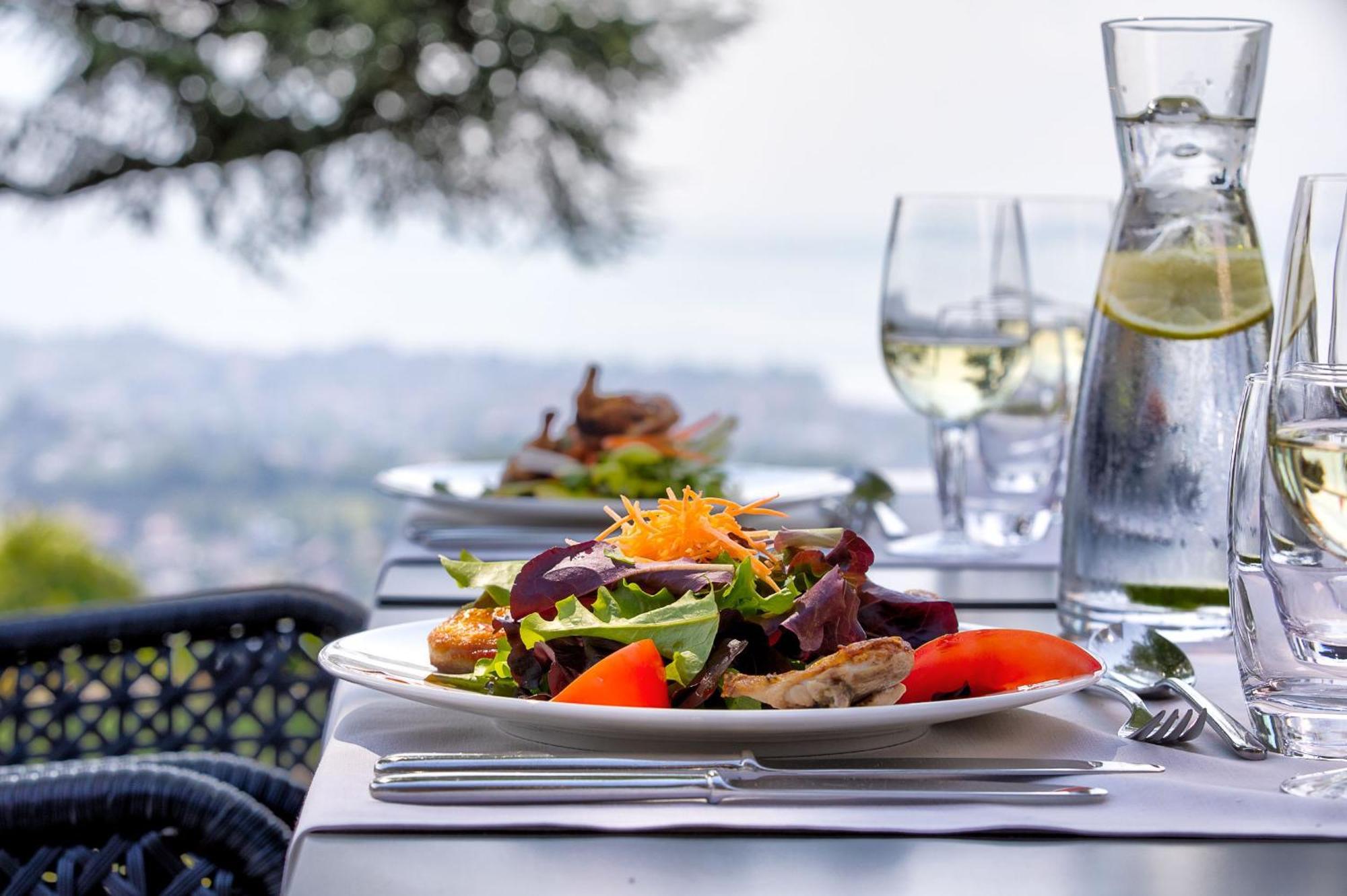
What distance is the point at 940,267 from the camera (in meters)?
1.67

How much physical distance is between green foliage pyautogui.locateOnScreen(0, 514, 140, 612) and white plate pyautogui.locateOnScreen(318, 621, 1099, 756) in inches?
194

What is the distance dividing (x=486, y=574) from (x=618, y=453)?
882 mm

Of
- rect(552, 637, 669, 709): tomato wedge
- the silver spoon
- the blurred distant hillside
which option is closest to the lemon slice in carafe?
the silver spoon

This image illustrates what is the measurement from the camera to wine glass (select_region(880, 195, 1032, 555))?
1.65 metres

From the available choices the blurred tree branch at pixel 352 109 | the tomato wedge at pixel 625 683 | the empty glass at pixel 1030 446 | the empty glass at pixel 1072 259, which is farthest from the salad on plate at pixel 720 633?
the blurred tree branch at pixel 352 109

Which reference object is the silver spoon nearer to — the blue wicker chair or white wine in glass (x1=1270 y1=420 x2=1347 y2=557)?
white wine in glass (x1=1270 y1=420 x2=1347 y2=557)

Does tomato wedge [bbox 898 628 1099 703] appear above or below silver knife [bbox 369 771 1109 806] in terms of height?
above

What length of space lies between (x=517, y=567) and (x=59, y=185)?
624cm

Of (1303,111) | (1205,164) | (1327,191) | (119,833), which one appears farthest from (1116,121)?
(1303,111)

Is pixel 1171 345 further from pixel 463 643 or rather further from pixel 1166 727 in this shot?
pixel 463 643

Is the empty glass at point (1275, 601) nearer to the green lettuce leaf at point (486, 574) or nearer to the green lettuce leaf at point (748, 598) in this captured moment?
the green lettuce leaf at point (748, 598)

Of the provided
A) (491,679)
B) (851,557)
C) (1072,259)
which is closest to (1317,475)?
(851,557)

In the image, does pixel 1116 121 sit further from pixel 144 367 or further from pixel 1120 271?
pixel 144 367

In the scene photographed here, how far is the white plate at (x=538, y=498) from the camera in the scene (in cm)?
174
